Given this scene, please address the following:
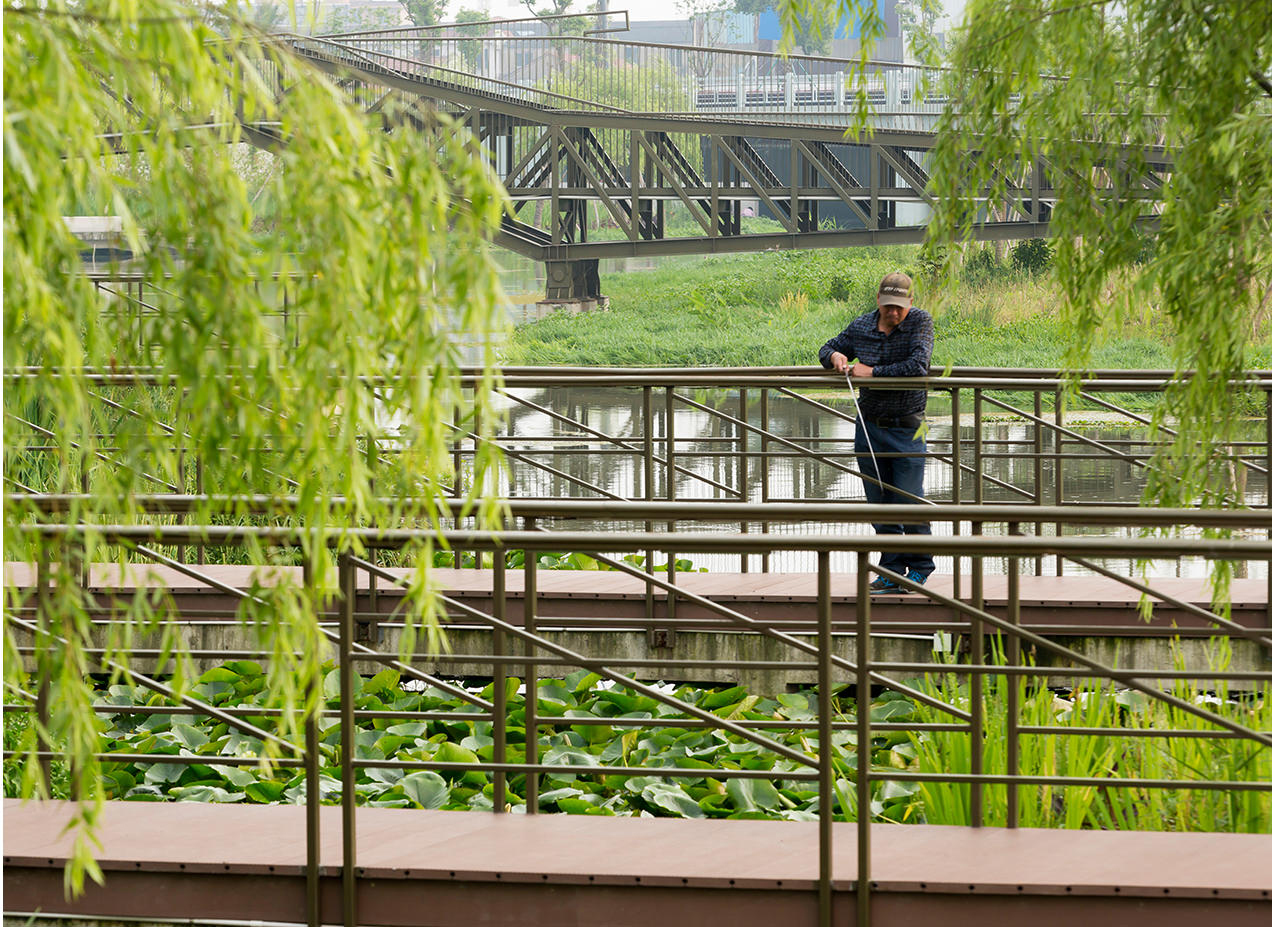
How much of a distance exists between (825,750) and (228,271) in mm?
1879

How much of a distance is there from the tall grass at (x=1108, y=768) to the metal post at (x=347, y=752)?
1.60 m

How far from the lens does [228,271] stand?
198 cm

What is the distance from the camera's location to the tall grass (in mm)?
4031

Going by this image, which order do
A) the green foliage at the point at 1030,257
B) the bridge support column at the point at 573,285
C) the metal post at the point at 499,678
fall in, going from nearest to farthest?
the metal post at the point at 499,678, the bridge support column at the point at 573,285, the green foliage at the point at 1030,257

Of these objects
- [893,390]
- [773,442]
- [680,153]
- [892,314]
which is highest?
[680,153]

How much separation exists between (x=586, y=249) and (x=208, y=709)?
70.4 feet

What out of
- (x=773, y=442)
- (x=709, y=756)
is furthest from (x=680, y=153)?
(x=709, y=756)

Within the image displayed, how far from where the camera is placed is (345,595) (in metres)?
3.34

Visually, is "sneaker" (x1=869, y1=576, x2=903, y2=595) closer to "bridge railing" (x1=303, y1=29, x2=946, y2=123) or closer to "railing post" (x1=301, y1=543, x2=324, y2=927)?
"railing post" (x1=301, y1=543, x2=324, y2=927)

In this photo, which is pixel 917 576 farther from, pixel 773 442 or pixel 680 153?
pixel 680 153

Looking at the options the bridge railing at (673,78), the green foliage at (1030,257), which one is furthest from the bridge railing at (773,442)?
the bridge railing at (673,78)

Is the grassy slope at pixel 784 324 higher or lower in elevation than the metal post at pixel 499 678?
higher

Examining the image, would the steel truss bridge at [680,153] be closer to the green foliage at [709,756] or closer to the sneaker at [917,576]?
the sneaker at [917,576]

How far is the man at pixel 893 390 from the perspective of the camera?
6.46 metres
